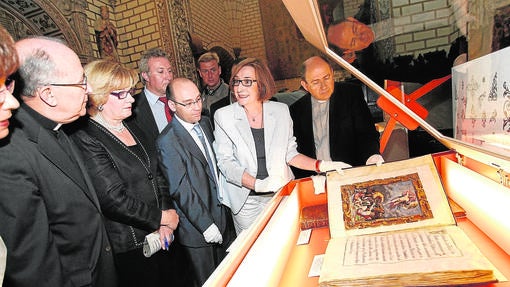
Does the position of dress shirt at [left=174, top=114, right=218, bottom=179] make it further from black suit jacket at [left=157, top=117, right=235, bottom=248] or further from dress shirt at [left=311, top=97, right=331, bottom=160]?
dress shirt at [left=311, top=97, right=331, bottom=160]

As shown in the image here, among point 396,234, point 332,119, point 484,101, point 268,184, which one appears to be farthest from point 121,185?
point 484,101

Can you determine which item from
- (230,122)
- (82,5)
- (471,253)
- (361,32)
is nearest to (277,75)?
(82,5)

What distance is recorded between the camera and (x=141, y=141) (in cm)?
203

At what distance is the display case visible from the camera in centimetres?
72

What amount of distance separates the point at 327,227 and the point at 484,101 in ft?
2.15

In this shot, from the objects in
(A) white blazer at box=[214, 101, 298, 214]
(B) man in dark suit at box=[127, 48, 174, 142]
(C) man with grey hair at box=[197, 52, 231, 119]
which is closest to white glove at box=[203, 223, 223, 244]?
(A) white blazer at box=[214, 101, 298, 214]

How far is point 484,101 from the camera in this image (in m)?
0.94

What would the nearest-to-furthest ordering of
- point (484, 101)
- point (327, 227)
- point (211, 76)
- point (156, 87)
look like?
point (484, 101), point (327, 227), point (156, 87), point (211, 76)

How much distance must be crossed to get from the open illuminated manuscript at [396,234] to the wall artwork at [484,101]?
20 cm

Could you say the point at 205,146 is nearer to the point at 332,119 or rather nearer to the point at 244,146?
the point at 244,146

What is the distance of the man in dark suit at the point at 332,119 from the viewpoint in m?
2.33

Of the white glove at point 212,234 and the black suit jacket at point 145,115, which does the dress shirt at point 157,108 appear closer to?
the black suit jacket at point 145,115

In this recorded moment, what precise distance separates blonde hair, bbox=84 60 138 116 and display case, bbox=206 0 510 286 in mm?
1252

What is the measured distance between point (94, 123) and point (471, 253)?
6.06 feet
